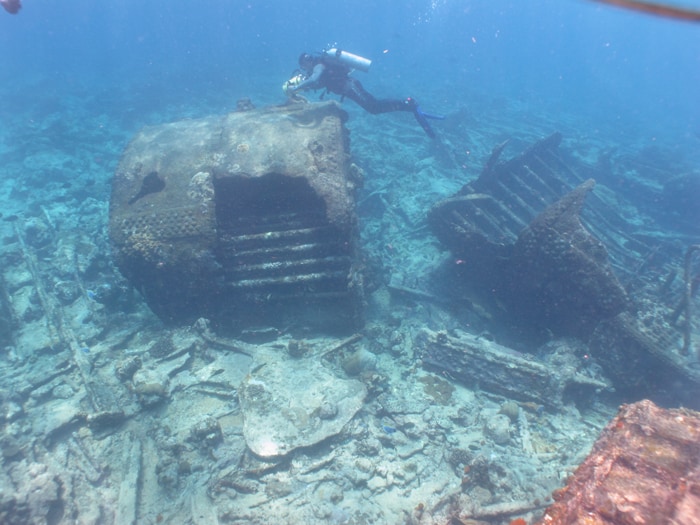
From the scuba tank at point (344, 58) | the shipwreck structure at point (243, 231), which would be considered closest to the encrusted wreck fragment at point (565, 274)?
the shipwreck structure at point (243, 231)

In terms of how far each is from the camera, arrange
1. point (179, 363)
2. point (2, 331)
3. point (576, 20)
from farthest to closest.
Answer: point (576, 20), point (2, 331), point (179, 363)

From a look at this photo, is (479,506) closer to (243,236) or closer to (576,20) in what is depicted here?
(243,236)

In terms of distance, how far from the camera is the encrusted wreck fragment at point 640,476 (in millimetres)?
2324

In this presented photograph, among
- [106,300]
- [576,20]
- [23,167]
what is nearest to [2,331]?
[106,300]

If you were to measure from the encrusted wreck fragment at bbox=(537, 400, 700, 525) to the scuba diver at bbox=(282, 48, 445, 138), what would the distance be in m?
9.17

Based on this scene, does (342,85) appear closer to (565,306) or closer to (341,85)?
(341,85)

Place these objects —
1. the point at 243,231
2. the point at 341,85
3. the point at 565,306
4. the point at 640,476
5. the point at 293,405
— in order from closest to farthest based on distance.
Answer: the point at 640,476, the point at 293,405, the point at 565,306, the point at 243,231, the point at 341,85

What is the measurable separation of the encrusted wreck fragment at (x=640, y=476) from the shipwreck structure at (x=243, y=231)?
14.7ft

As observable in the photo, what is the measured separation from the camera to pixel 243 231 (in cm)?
693

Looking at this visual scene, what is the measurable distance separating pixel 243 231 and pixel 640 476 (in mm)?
6106

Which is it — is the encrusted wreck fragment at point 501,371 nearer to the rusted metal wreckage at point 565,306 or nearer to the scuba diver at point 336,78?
the rusted metal wreckage at point 565,306

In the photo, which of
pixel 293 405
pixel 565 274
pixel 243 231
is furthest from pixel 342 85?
pixel 293 405

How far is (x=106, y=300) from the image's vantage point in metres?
8.16

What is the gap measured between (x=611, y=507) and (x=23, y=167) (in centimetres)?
1981
